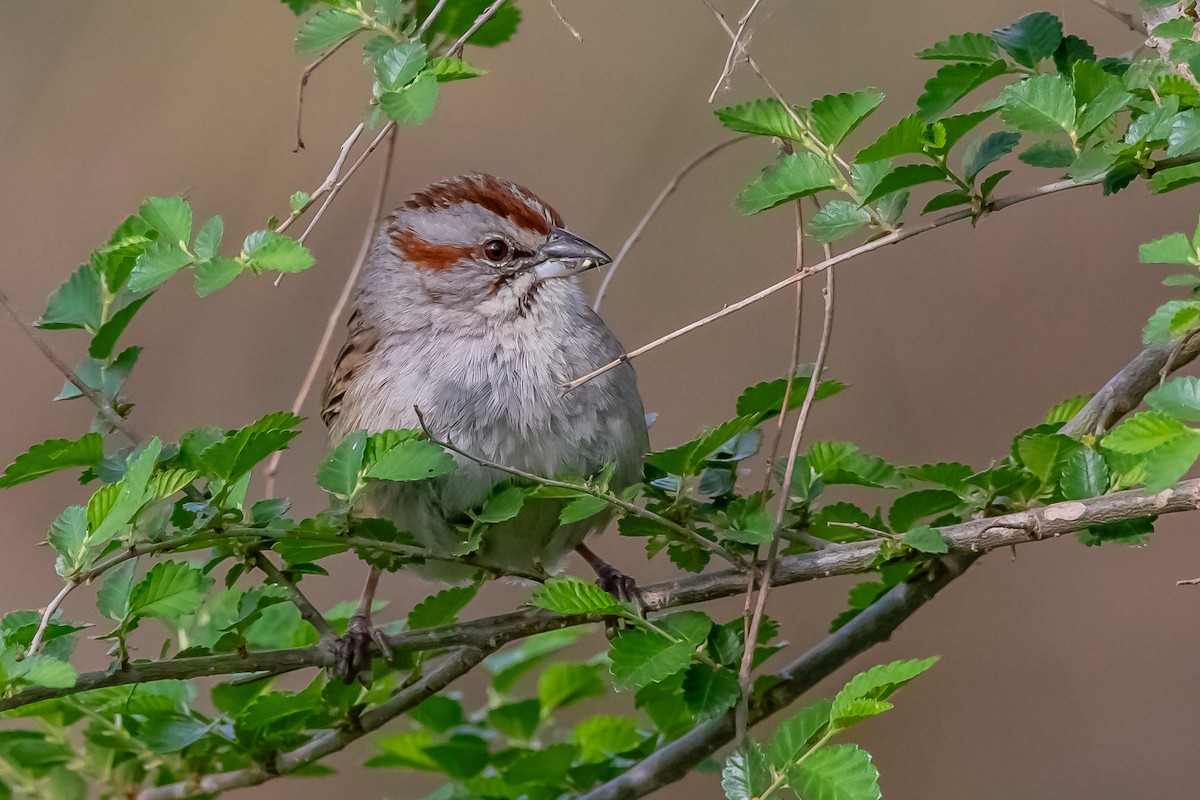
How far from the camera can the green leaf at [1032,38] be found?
237 centimetres

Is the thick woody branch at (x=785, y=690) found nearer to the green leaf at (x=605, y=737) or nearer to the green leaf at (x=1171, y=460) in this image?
the green leaf at (x=605, y=737)

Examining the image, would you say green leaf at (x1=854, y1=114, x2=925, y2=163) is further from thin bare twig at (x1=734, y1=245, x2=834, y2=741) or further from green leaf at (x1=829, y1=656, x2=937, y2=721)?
green leaf at (x1=829, y1=656, x2=937, y2=721)

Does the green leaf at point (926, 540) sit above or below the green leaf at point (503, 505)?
above

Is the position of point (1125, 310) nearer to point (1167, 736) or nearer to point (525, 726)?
point (1167, 736)

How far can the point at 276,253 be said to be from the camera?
212 centimetres

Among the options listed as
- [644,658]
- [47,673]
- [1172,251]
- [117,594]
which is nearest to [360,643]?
[117,594]

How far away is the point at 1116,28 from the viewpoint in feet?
18.0

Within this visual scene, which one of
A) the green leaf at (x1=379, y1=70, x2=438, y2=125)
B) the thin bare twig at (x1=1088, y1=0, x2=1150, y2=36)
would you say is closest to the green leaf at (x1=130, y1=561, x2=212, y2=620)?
the green leaf at (x1=379, y1=70, x2=438, y2=125)

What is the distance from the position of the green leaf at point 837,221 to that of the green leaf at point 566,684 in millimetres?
1316

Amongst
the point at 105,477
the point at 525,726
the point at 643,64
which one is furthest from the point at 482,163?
the point at 105,477

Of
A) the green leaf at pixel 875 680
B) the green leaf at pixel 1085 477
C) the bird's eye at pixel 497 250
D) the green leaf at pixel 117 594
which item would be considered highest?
the bird's eye at pixel 497 250

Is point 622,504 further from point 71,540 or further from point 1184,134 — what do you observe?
point 1184,134

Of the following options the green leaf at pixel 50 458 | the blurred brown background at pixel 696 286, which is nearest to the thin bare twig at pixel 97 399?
the green leaf at pixel 50 458

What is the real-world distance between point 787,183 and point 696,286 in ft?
11.7
